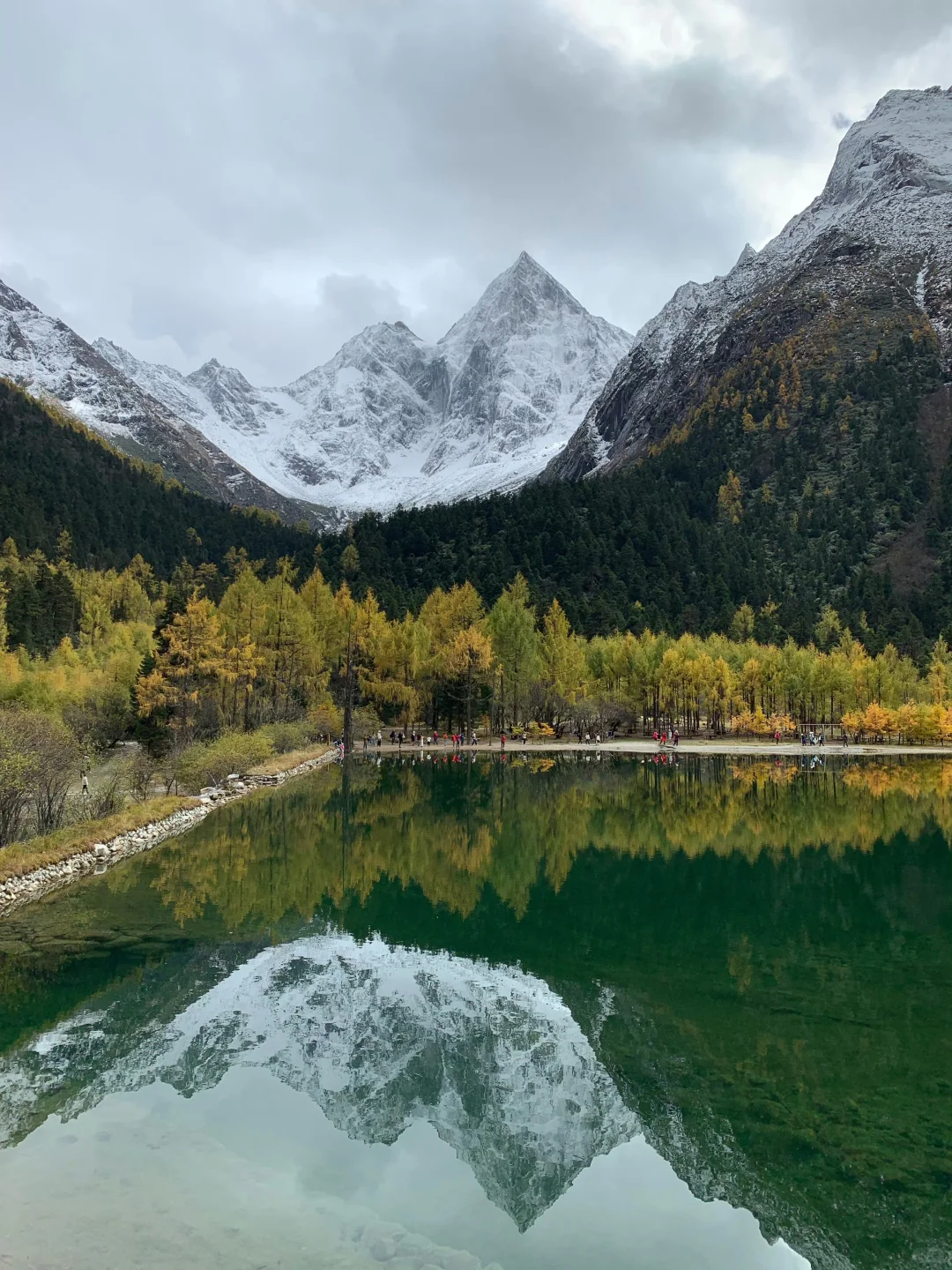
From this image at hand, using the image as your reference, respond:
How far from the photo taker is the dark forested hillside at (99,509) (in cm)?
12875

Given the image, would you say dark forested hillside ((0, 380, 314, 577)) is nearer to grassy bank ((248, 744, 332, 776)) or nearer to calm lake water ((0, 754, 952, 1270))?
grassy bank ((248, 744, 332, 776))

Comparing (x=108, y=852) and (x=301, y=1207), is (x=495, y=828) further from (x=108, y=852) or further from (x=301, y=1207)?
(x=301, y=1207)

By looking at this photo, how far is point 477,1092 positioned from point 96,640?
75532 millimetres

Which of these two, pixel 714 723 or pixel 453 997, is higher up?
pixel 453 997

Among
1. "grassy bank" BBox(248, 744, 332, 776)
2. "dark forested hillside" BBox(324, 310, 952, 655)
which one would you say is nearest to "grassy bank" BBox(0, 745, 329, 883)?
"grassy bank" BBox(248, 744, 332, 776)

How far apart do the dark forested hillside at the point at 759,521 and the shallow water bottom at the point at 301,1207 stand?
8545cm

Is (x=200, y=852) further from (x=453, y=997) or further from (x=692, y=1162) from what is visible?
(x=692, y=1162)

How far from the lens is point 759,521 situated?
14200cm

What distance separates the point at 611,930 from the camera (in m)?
18.1

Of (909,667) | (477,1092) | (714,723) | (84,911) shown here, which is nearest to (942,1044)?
(477,1092)

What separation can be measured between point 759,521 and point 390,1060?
142 metres

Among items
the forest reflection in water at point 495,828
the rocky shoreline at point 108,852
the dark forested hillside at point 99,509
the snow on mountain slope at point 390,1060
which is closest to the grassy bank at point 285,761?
the forest reflection in water at point 495,828

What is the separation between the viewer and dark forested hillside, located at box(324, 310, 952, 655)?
4564 inches

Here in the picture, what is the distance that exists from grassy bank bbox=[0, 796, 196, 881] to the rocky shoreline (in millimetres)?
146
